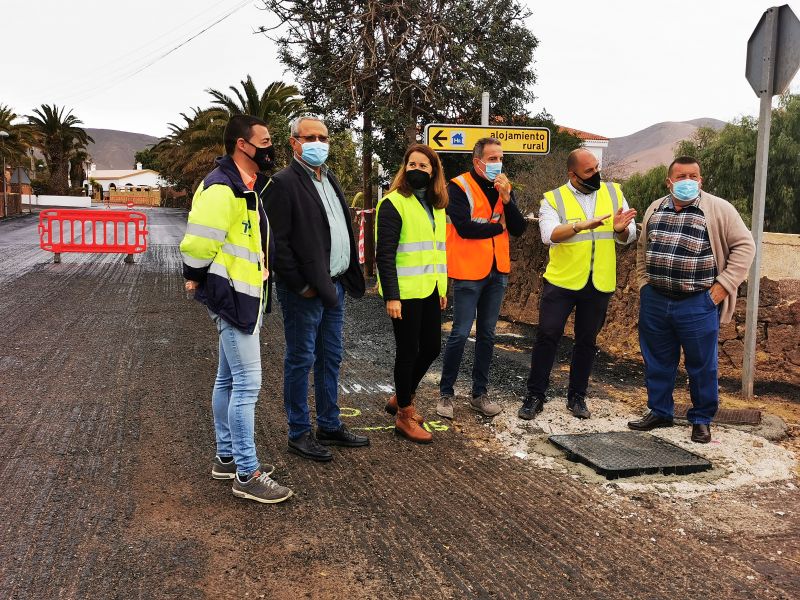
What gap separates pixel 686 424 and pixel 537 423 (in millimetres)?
1042

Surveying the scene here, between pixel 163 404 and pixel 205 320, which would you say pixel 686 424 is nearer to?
pixel 163 404

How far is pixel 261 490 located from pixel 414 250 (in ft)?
6.04

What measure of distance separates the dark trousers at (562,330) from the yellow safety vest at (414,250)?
3.41 feet

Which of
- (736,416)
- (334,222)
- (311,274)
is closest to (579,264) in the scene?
(736,416)

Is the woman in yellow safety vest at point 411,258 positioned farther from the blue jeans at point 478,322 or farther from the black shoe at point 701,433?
the black shoe at point 701,433

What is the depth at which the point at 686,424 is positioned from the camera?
206 inches

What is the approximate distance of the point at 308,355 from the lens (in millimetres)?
4414

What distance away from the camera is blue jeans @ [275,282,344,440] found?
14.4 feet

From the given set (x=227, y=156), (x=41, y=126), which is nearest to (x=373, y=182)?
(x=227, y=156)

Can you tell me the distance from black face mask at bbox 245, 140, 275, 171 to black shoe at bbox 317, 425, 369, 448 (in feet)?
5.64

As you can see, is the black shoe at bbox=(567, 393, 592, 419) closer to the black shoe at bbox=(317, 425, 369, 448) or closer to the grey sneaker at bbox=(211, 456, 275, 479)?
the black shoe at bbox=(317, 425, 369, 448)

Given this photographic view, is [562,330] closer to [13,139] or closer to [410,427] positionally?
[410,427]

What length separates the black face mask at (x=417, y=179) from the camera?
4.80m

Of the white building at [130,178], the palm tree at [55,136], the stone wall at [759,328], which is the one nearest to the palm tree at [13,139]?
the palm tree at [55,136]
